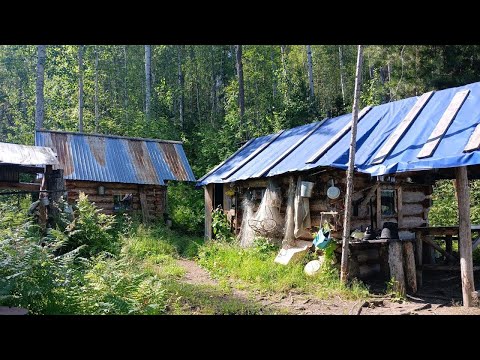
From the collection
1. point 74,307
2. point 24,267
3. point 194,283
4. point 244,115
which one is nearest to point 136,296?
point 74,307

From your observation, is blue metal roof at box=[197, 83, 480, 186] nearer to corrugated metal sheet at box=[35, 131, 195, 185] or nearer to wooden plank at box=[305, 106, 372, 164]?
wooden plank at box=[305, 106, 372, 164]

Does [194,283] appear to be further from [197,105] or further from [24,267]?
[197,105]

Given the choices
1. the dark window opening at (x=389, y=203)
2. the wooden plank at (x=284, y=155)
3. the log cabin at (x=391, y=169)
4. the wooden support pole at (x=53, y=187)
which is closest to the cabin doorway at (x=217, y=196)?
the log cabin at (x=391, y=169)

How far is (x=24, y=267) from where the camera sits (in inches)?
251

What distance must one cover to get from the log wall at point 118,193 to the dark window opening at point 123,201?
0.32 metres

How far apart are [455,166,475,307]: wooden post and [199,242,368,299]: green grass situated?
198 centimetres

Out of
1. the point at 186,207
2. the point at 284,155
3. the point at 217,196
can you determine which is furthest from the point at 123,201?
the point at 284,155

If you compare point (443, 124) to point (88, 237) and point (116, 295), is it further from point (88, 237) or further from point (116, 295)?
point (88, 237)

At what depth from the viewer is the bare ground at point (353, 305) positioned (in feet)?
27.0

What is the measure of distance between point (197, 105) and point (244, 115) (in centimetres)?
1195

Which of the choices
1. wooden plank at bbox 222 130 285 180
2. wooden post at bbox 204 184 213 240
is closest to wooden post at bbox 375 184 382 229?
wooden plank at bbox 222 130 285 180

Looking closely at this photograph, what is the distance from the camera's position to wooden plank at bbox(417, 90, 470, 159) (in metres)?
9.09

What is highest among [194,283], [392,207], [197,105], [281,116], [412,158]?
[197,105]

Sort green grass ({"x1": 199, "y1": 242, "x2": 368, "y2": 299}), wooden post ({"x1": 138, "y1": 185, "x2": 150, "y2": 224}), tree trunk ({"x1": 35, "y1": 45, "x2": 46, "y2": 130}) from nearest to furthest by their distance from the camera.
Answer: green grass ({"x1": 199, "y1": 242, "x2": 368, "y2": 299}) → wooden post ({"x1": 138, "y1": 185, "x2": 150, "y2": 224}) → tree trunk ({"x1": 35, "y1": 45, "x2": 46, "y2": 130})
